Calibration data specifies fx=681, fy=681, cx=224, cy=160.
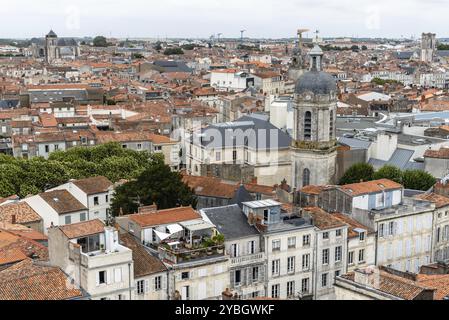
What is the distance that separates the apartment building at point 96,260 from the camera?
21625 mm

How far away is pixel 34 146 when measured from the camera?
5388 cm

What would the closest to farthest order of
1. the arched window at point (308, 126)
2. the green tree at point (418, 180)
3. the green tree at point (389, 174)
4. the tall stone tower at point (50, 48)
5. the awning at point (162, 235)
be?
1. the awning at point (162, 235)
2. the green tree at point (418, 180)
3. the green tree at point (389, 174)
4. the arched window at point (308, 126)
5. the tall stone tower at point (50, 48)

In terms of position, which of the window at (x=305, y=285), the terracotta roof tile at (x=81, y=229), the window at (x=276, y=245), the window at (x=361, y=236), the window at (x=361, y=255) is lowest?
the window at (x=305, y=285)

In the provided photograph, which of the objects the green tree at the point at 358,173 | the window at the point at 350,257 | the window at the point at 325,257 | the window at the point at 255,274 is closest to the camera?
the window at the point at 255,274

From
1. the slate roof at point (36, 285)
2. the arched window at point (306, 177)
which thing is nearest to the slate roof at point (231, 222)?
the slate roof at point (36, 285)

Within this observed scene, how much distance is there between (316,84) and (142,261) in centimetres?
1950

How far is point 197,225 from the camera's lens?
25.5 m

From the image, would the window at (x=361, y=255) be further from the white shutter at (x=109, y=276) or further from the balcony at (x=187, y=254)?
the white shutter at (x=109, y=276)

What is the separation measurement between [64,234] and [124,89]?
245 feet

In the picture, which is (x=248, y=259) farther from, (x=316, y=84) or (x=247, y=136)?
(x=247, y=136)

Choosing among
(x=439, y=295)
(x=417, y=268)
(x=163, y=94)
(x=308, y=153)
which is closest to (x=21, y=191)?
(x=308, y=153)

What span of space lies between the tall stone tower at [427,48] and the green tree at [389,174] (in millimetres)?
156034

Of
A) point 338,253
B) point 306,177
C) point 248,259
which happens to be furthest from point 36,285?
point 306,177

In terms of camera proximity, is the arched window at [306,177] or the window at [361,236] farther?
the arched window at [306,177]
